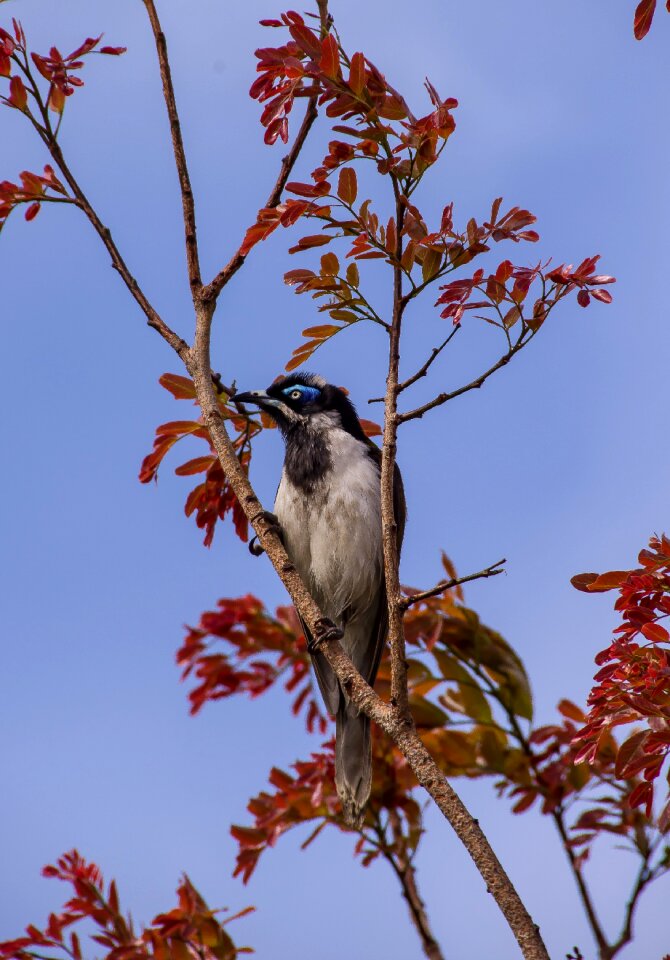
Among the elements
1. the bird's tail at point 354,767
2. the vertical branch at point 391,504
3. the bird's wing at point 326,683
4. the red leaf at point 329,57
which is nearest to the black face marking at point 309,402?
the bird's wing at point 326,683

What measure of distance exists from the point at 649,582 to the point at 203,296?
6.84ft

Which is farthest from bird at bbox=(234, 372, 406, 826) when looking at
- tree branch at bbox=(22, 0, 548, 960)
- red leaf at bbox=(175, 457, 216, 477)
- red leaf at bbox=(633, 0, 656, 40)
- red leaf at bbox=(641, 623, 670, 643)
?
red leaf at bbox=(633, 0, 656, 40)

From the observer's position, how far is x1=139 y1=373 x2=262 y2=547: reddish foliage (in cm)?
442

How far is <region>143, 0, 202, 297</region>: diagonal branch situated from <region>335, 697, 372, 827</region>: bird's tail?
2205mm

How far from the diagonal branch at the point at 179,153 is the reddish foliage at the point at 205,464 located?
54cm

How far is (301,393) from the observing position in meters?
6.01

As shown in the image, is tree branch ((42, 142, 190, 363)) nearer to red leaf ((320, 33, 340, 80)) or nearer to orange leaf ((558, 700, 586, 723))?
red leaf ((320, 33, 340, 80))

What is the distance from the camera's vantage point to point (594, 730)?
2.82m

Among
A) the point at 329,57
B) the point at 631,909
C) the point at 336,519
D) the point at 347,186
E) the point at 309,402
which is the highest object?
the point at 309,402

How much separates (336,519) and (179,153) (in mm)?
2188

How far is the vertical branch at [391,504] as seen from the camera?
3219 mm

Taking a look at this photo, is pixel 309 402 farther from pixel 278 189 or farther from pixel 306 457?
pixel 278 189

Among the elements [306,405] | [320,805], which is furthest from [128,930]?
[306,405]

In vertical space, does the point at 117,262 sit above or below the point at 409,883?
above
